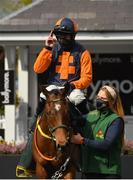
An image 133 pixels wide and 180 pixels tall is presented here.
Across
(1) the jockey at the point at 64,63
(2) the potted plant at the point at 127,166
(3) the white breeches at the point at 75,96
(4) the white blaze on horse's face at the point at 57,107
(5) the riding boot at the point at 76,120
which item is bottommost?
(2) the potted plant at the point at 127,166

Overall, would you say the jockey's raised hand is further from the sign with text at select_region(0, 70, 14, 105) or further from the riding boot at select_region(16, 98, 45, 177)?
the sign with text at select_region(0, 70, 14, 105)

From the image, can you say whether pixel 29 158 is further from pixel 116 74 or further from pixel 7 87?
pixel 116 74

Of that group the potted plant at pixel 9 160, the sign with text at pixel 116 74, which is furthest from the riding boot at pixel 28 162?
the sign with text at pixel 116 74

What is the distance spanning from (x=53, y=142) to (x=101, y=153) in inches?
22.2

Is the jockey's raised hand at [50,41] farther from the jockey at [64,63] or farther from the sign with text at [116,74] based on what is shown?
the sign with text at [116,74]

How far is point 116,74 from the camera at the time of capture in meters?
15.7

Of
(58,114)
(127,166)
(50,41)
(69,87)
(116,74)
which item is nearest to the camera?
(58,114)

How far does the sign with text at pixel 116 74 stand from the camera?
1565 cm

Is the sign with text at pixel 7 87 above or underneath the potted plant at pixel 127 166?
above

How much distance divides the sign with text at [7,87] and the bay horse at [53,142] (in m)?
6.75

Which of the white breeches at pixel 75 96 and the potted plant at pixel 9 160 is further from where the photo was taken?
the potted plant at pixel 9 160

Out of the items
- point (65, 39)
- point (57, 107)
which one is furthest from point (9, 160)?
point (57, 107)

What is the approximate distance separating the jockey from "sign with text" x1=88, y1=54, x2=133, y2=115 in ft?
24.5

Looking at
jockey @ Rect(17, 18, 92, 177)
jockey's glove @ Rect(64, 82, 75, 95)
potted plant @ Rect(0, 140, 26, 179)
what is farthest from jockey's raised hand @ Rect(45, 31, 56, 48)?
potted plant @ Rect(0, 140, 26, 179)
